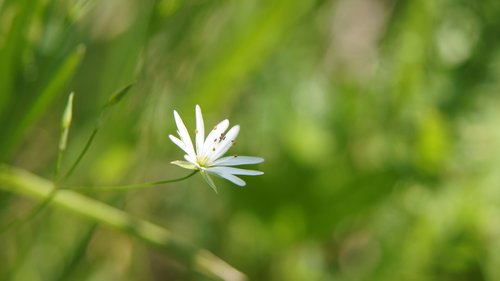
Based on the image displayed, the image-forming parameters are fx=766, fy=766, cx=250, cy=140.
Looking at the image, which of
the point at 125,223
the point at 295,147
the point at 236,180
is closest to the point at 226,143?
the point at 236,180

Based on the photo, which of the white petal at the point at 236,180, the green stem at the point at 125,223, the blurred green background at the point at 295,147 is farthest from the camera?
the blurred green background at the point at 295,147

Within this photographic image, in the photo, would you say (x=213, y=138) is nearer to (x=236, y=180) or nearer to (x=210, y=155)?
(x=210, y=155)

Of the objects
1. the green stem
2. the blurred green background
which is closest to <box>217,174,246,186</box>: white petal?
the green stem

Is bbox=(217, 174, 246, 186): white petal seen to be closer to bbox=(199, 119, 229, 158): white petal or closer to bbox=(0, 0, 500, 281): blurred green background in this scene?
bbox=(199, 119, 229, 158): white petal

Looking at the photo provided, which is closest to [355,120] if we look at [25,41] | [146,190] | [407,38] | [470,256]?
[407,38]

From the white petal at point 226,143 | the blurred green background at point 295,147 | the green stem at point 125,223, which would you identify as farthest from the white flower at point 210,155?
the blurred green background at point 295,147

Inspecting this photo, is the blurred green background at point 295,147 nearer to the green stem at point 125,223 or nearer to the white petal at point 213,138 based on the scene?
the green stem at point 125,223

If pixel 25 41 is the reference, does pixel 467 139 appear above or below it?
above

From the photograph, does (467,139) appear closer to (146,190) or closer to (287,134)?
(287,134)
